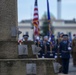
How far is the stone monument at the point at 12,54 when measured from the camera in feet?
29.4

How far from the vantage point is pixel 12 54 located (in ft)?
30.0

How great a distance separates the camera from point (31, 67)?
355 inches

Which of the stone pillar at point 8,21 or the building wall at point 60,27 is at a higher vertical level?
the stone pillar at point 8,21

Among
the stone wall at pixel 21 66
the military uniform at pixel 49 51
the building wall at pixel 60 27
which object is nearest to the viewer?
the stone wall at pixel 21 66

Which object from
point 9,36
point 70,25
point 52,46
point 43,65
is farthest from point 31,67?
point 70,25

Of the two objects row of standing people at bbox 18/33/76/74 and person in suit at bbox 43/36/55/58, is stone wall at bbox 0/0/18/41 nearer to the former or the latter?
row of standing people at bbox 18/33/76/74

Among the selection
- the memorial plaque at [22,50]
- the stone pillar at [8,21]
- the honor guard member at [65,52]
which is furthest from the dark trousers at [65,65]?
the stone pillar at [8,21]

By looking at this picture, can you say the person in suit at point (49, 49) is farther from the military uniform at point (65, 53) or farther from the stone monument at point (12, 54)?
the stone monument at point (12, 54)

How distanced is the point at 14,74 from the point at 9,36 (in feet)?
3.00

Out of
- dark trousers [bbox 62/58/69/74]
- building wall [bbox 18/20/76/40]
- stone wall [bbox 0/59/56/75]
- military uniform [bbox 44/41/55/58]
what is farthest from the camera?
building wall [bbox 18/20/76/40]

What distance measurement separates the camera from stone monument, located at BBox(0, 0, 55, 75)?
897 cm

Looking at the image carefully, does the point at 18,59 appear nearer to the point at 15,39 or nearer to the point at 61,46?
the point at 15,39

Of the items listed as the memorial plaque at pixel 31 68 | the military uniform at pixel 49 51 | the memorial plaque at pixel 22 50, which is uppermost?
the memorial plaque at pixel 22 50

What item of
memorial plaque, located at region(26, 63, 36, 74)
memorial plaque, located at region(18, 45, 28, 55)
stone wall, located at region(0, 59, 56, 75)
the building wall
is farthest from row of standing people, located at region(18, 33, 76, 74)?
the building wall
